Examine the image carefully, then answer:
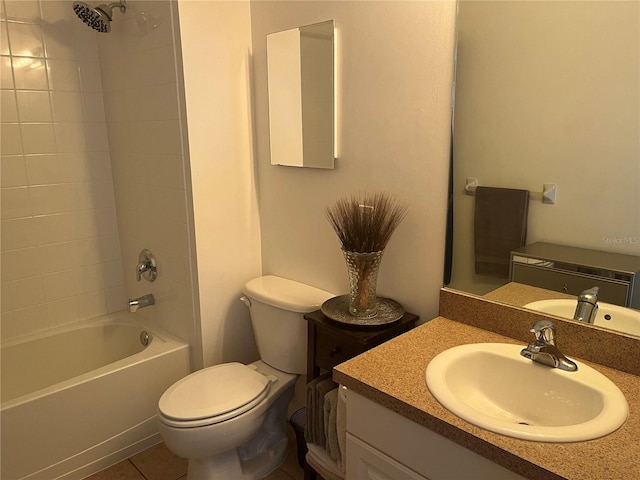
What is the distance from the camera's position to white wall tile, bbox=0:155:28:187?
7.23ft

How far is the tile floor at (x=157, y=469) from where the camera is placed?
6.69 feet

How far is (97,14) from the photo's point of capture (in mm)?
2006

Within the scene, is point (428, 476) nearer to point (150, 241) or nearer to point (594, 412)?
point (594, 412)

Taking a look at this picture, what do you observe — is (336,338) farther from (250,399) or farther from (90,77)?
(90,77)

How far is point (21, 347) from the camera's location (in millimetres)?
2301

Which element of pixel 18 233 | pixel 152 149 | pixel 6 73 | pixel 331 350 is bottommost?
pixel 331 350

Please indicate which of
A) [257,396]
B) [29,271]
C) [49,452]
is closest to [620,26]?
[257,396]

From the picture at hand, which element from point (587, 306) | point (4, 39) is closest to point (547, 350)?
point (587, 306)

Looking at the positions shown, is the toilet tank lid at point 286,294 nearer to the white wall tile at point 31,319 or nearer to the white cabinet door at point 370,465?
the white cabinet door at point 370,465

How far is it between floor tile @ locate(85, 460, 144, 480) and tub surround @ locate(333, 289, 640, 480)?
4.24 feet

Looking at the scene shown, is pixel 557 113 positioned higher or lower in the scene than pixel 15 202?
higher

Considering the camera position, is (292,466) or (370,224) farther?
(292,466)

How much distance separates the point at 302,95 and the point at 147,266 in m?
1.14

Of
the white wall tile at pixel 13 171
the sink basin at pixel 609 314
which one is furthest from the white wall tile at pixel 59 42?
the sink basin at pixel 609 314
